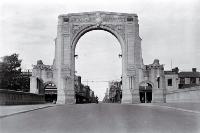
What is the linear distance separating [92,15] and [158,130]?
4415 centimetres

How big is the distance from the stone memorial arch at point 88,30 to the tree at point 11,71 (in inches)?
620

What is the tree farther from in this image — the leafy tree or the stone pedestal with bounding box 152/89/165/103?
the stone pedestal with bounding box 152/89/165/103

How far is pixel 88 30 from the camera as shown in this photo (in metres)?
54.2

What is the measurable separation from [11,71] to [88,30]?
2192 centimetres

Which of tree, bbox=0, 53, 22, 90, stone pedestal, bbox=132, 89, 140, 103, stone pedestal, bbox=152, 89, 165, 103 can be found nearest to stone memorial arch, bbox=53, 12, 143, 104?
stone pedestal, bbox=132, 89, 140, 103

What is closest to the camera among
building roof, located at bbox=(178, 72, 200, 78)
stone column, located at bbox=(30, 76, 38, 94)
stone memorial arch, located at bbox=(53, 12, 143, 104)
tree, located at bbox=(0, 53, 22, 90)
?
stone column, located at bbox=(30, 76, 38, 94)

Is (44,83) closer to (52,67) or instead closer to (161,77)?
(52,67)

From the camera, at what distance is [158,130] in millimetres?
10586

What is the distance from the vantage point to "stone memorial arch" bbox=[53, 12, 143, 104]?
53.2 metres

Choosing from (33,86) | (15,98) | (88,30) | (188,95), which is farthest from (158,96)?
(15,98)

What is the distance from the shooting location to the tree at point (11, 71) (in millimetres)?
66669

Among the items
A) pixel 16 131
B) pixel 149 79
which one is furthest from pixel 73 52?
pixel 16 131

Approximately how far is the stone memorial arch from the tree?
1575cm

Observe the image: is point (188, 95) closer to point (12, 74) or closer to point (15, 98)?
point (15, 98)
